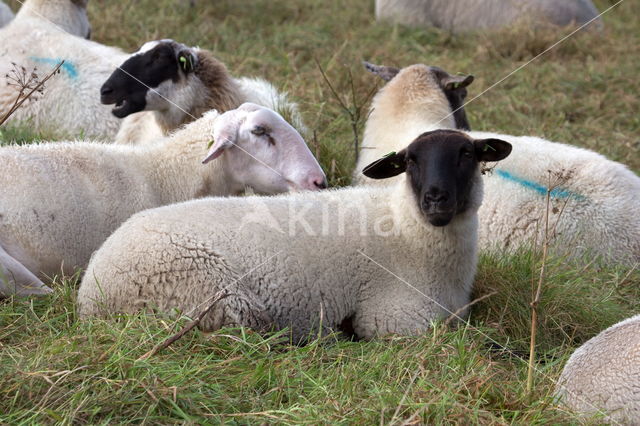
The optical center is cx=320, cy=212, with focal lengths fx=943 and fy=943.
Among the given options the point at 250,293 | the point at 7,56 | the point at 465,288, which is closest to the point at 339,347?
the point at 250,293

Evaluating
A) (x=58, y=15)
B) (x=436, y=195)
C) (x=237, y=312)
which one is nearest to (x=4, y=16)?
(x=58, y=15)

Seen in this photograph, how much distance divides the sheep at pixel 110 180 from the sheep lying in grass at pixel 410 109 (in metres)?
0.97

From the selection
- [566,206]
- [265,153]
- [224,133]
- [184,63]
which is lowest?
[566,206]

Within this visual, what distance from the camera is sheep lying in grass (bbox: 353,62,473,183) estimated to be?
6.14 meters

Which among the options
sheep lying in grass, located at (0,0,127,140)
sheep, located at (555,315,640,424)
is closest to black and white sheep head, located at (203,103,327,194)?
sheep lying in grass, located at (0,0,127,140)

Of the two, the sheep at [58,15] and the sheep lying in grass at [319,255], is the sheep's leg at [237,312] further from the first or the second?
the sheep at [58,15]

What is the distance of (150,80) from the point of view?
587 cm

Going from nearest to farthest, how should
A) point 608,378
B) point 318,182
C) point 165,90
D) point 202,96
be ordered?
1. point 608,378
2. point 318,182
3. point 165,90
4. point 202,96

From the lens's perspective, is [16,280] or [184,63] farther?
[184,63]

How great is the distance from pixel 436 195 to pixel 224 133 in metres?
1.47

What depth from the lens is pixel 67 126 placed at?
6.78 m

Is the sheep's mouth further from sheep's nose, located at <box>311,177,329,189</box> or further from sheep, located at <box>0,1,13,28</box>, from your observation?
sheep, located at <box>0,1,13,28</box>

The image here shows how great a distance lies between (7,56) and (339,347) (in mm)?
4033

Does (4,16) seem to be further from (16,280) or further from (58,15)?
(16,280)
